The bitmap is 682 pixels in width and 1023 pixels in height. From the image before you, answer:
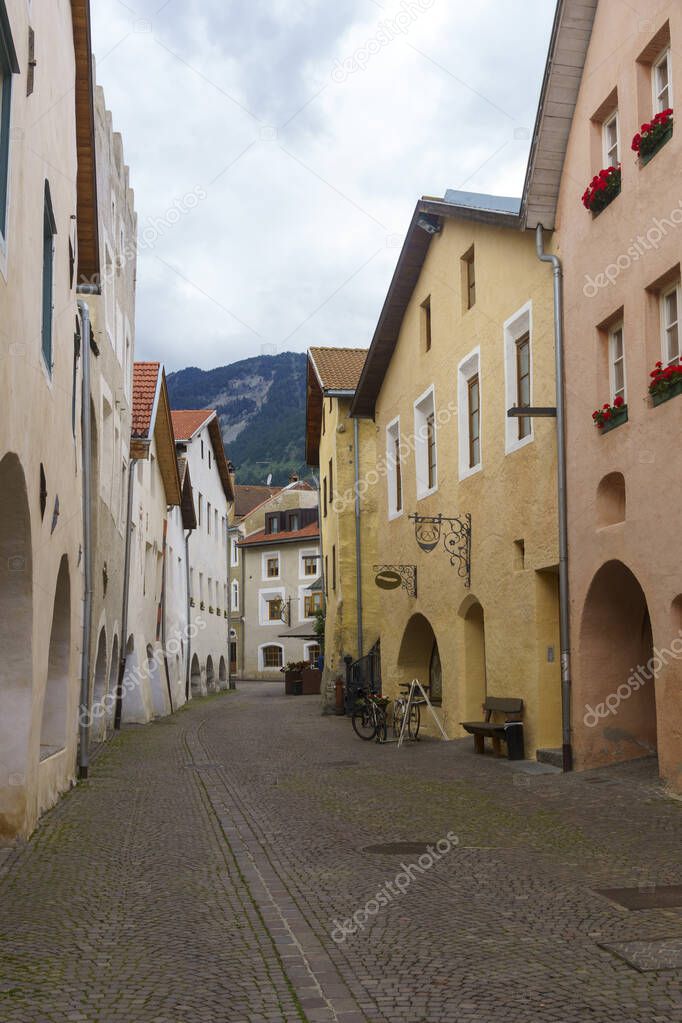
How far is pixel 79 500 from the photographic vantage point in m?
14.1

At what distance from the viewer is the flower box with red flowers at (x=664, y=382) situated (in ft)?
39.0

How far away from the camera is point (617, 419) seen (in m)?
13.5

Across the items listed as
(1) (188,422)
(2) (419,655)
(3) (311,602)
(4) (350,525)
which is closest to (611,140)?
(2) (419,655)

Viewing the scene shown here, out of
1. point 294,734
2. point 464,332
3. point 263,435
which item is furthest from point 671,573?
point 263,435

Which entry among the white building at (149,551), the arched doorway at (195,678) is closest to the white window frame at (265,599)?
the arched doorway at (195,678)

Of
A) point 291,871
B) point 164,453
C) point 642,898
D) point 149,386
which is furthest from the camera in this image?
point 164,453

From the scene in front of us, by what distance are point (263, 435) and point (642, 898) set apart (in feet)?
566

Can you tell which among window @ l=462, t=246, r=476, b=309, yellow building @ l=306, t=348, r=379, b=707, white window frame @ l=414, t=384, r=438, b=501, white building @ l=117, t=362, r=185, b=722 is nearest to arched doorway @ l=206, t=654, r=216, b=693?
white building @ l=117, t=362, r=185, b=722

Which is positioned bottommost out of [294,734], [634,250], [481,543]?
[294,734]

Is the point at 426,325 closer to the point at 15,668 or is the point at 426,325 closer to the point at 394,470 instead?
the point at 394,470

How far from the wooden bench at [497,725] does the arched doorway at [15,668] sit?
26.9 ft

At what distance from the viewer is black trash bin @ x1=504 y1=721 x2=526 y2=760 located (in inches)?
635

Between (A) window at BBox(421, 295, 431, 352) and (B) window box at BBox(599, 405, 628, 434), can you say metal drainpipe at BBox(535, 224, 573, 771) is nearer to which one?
(B) window box at BBox(599, 405, 628, 434)

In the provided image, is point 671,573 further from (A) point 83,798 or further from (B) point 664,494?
(A) point 83,798
